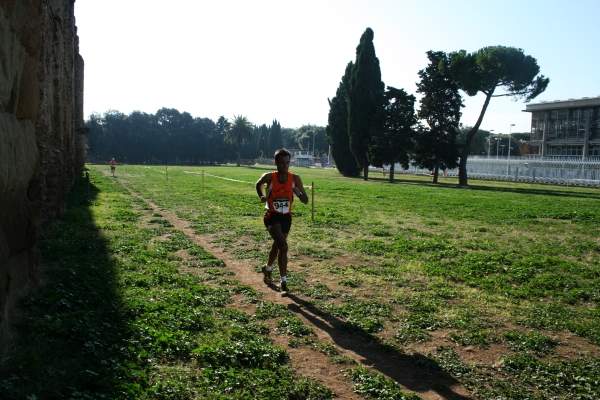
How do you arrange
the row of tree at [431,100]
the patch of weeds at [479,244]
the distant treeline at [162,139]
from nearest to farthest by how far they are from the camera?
the patch of weeds at [479,244] → the row of tree at [431,100] → the distant treeline at [162,139]

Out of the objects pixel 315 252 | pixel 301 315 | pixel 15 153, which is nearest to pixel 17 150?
pixel 15 153

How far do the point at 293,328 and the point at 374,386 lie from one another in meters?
1.38

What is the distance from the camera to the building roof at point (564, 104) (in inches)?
2136

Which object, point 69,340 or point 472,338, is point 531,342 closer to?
point 472,338

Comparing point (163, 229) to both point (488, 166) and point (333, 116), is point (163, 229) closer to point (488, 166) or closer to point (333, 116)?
point (333, 116)

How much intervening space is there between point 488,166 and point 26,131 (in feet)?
173

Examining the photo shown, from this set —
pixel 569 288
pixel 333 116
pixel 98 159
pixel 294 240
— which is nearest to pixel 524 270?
pixel 569 288

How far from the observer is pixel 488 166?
52.4 meters

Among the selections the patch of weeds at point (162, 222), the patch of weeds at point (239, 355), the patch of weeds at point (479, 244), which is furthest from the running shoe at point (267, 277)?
the patch of weeds at point (162, 222)

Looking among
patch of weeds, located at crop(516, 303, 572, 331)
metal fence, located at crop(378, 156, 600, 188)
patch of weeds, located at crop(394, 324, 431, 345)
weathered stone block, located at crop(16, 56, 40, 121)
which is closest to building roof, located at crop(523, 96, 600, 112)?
metal fence, located at crop(378, 156, 600, 188)

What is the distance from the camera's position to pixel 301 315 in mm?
5695

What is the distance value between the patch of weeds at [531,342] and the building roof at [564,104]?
5817 centimetres

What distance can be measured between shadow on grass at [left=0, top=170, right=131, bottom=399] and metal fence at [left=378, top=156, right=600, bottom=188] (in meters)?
41.9

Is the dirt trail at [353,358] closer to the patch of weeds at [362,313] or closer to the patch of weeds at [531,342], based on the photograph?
the patch of weeds at [362,313]
